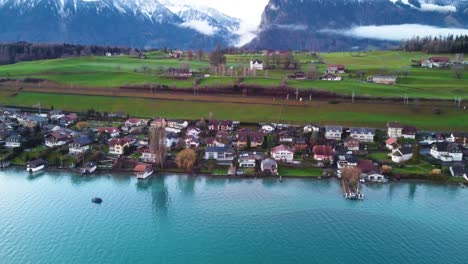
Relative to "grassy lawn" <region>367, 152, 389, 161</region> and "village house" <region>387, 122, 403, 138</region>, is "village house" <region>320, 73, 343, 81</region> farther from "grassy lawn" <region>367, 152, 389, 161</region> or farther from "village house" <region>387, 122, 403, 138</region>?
"grassy lawn" <region>367, 152, 389, 161</region>

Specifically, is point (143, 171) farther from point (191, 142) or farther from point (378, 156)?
point (378, 156)

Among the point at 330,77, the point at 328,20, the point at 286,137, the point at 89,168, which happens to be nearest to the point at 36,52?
the point at 330,77

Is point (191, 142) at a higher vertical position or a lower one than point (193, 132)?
lower

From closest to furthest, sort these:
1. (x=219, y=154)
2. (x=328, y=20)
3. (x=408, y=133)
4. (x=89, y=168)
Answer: (x=89, y=168)
(x=219, y=154)
(x=408, y=133)
(x=328, y=20)

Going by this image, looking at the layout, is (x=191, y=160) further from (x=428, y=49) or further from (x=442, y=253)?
(x=428, y=49)

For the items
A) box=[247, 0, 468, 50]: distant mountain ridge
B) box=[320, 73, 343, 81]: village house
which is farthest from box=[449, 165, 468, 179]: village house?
box=[247, 0, 468, 50]: distant mountain ridge

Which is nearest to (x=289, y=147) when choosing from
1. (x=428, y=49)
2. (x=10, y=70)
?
(x=10, y=70)
